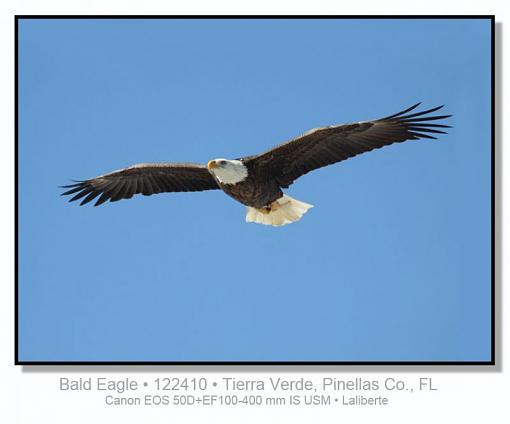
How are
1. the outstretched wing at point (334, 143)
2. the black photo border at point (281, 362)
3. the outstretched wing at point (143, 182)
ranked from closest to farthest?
1. the black photo border at point (281, 362)
2. the outstretched wing at point (334, 143)
3. the outstretched wing at point (143, 182)

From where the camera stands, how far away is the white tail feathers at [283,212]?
7.11 meters

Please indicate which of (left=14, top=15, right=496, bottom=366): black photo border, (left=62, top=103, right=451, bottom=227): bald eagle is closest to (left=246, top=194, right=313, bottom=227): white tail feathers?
(left=62, top=103, right=451, bottom=227): bald eagle

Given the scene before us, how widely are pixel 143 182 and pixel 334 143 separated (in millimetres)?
1850

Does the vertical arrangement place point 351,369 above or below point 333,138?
below

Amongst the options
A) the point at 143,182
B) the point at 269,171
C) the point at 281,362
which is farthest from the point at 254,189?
the point at 281,362

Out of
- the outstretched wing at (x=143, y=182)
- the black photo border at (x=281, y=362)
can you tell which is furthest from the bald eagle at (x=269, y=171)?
the black photo border at (x=281, y=362)

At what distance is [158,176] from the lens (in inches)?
281

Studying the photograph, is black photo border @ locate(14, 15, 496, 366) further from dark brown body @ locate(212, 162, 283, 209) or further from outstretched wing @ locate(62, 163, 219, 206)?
outstretched wing @ locate(62, 163, 219, 206)

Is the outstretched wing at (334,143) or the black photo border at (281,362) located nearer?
the black photo border at (281,362)

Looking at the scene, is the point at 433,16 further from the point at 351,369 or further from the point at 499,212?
the point at 351,369

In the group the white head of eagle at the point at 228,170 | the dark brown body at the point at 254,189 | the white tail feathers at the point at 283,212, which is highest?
the white head of eagle at the point at 228,170

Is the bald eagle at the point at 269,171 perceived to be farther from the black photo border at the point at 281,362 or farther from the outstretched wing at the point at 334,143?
the black photo border at the point at 281,362
